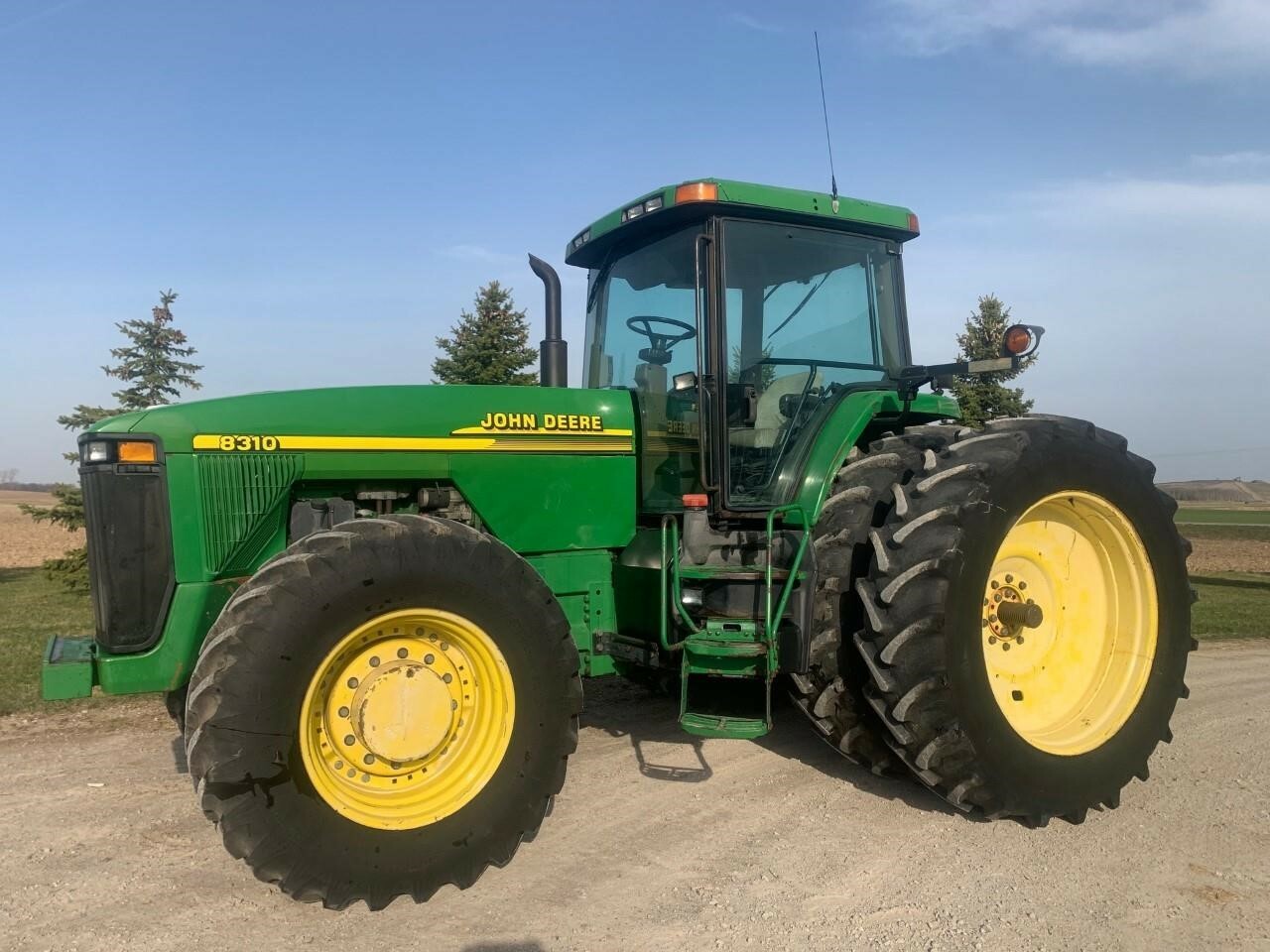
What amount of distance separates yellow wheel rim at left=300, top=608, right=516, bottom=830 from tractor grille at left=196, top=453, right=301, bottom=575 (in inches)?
31.9

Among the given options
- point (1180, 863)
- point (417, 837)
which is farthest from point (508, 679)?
point (1180, 863)

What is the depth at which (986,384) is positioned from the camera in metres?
16.2

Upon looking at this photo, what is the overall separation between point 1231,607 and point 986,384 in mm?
5650

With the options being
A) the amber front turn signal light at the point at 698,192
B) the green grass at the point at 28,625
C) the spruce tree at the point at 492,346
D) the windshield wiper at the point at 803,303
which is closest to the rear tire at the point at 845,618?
the windshield wiper at the point at 803,303

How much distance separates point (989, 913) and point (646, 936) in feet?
3.73

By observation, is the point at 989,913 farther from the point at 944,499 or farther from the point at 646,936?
the point at 944,499

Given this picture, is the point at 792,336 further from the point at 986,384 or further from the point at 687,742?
the point at 986,384

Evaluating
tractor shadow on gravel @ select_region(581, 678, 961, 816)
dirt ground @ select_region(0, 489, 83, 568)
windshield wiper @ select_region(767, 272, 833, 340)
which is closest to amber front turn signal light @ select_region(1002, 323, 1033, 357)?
A: windshield wiper @ select_region(767, 272, 833, 340)

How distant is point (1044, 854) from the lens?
11.6 feet

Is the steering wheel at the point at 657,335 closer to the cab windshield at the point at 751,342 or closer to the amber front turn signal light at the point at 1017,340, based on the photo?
the cab windshield at the point at 751,342

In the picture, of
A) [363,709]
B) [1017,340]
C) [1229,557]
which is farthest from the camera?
[1229,557]

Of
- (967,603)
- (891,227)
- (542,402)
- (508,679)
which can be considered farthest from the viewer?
(891,227)

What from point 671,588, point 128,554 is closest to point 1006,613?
point 671,588

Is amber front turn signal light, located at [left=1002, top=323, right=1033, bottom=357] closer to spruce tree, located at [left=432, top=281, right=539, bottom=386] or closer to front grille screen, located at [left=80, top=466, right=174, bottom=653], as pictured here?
front grille screen, located at [left=80, top=466, right=174, bottom=653]
